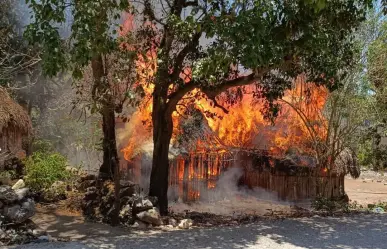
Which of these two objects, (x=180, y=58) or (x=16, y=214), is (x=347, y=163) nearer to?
(x=180, y=58)

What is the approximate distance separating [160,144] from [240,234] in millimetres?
3719

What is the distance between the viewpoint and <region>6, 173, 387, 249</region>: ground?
7.14m

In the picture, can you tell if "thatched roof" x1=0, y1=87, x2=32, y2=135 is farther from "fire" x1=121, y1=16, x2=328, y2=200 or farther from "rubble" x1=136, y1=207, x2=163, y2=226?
"rubble" x1=136, y1=207, x2=163, y2=226

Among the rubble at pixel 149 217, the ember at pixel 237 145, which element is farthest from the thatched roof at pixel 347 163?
→ the rubble at pixel 149 217

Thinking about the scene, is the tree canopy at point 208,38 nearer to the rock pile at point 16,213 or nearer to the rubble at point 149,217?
the rubble at point 149,217

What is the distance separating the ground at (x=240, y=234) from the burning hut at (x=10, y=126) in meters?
2.99

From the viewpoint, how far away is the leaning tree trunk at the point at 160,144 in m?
10.8

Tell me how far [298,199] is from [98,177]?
7.22m

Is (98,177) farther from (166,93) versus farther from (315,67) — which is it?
(315,67)

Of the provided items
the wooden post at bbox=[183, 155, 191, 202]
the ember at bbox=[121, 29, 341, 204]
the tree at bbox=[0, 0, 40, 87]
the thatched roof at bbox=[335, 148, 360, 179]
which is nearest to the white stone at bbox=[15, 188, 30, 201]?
the tree at bbox=[0, 0, 40, 87]

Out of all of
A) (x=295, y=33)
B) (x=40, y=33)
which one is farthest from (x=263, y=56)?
(x=40, y=33)

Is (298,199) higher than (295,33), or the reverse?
(295,33)

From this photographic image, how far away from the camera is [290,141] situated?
15.7m

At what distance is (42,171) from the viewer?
499 inches
